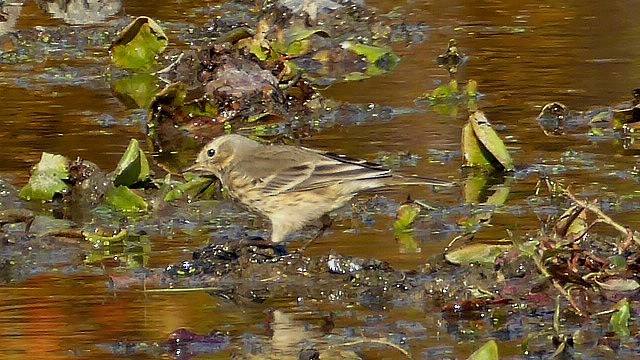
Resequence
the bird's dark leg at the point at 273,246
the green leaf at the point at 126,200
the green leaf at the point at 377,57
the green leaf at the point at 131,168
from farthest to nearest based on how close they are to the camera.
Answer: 1. the green leaf at the point at 377,57
2. the green leaf at the point at 131,168
3. the green leaf at the point at 126,200
4. the bird's dark leg at the point at 273,246

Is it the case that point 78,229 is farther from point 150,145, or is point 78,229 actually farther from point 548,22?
point 548,22

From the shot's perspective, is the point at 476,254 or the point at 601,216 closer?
the point at 601,216

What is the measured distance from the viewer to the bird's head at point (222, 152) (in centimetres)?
741

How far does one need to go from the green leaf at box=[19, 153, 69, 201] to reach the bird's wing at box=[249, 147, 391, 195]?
1124 millimetres

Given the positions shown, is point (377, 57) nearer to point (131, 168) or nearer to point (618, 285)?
point (131, 168)

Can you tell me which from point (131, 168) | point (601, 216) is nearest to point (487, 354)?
point (601, 216)

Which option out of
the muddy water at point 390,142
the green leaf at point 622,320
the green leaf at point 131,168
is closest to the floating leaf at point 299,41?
the muddy water at point 390,142

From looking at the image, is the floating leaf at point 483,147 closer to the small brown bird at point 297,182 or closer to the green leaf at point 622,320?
the small brown bird at point 297,182

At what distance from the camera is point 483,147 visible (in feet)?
27.0

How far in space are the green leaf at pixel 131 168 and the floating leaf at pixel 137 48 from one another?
11.8ft

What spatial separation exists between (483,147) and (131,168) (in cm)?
171

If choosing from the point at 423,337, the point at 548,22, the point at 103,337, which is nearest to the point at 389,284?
the point at 423,337

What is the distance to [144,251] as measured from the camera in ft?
22.7

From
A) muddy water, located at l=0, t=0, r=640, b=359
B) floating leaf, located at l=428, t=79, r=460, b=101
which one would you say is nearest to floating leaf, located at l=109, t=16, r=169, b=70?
muddy water, located at l=0, t=0, r=640, b=359
